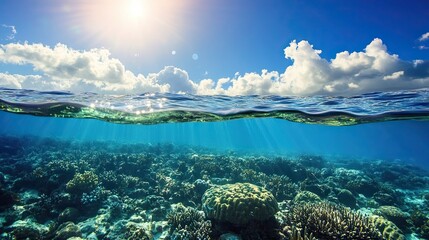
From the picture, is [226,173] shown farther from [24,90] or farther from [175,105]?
[24,90]

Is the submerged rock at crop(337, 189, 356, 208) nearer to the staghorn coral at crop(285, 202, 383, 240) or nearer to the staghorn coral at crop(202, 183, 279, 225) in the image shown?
the staghorn coral at crop(285, 202, 383, 240)

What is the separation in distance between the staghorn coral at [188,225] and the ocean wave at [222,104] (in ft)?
22.1

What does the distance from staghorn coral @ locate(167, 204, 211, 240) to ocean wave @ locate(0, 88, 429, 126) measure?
6.74m

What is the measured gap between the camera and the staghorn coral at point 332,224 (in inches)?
271

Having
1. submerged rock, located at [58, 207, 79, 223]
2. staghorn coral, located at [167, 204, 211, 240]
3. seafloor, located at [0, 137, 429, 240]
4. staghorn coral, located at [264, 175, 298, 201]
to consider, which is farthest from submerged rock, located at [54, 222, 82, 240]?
staghorn coral, located at [264, 175, 298, 201]

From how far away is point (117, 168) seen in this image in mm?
17016

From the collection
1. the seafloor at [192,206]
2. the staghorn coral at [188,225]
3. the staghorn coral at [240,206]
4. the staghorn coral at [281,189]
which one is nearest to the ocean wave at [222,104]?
the seafloor at [192,206]

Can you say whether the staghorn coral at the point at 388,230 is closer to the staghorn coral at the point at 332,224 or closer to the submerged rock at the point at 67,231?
the staghorn coral at the point at 332,224

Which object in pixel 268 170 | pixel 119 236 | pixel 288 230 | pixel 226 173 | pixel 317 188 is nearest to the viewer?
pixel 288 230

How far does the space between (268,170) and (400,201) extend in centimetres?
859

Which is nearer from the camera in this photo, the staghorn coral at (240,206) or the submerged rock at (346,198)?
the staghorn coral at (240,206)

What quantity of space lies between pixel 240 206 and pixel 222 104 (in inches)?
313

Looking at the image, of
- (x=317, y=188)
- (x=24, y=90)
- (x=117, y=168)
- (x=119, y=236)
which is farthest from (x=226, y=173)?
(x=24, y=90)

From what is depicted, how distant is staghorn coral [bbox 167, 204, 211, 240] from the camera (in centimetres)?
751
